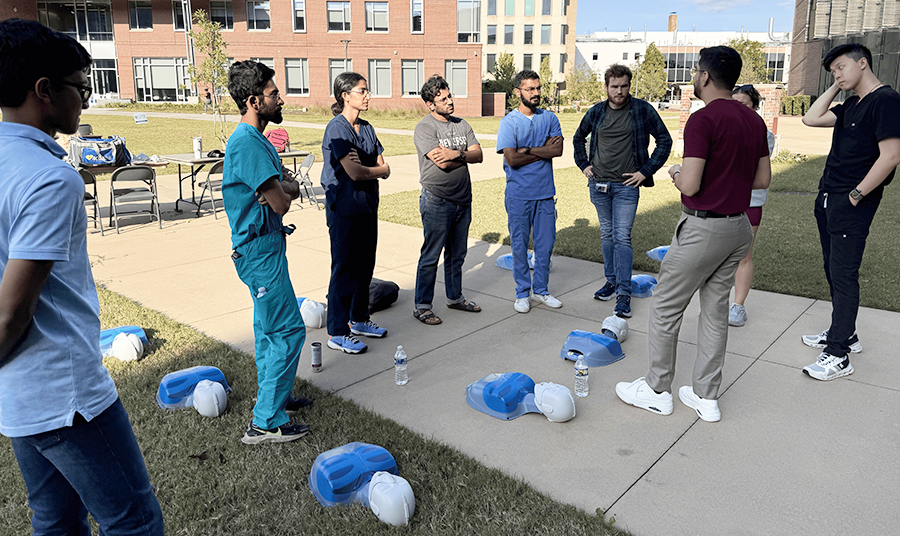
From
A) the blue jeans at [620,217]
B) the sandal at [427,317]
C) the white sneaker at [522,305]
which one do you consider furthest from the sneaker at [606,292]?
the sandal at [427,317]

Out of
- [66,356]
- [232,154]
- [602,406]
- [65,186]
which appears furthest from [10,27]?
[602,406]

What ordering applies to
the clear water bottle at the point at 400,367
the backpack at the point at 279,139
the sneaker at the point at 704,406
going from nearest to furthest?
the sneaker at the point at 704,406, the clear water bottle at the point at 400,367, the backpack at the point at 279,139

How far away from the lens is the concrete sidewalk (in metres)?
3.14

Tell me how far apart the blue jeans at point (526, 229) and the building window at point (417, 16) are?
43.3 m

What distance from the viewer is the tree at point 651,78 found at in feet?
229

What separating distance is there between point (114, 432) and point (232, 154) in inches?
74.3

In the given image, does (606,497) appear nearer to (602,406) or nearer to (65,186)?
(602,406)

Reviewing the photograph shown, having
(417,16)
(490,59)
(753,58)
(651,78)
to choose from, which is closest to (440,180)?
(417,16)

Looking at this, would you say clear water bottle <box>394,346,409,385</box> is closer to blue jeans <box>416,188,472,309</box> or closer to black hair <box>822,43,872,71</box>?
blue jeans <box>416,188,472,309</box>

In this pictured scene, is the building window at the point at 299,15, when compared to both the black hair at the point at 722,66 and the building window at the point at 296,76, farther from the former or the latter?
the black hair at the point at 722,66

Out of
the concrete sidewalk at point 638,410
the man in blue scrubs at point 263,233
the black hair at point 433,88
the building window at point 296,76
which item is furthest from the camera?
the building window at point 296,76

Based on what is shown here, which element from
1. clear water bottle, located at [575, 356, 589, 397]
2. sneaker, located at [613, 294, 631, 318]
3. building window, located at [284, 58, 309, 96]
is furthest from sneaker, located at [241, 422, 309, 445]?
building window, located at [284, 58, 309, 96]

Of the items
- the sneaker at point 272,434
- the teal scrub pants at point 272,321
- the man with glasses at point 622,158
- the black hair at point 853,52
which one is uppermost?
the black hair at point 853,52

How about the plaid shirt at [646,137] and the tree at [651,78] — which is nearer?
the plaid shirt at [646,137]
